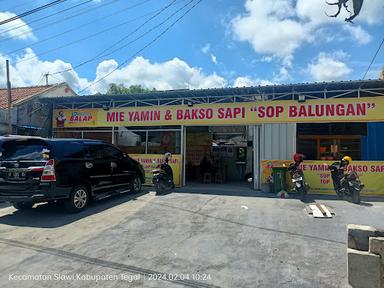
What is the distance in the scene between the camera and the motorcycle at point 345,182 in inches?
401

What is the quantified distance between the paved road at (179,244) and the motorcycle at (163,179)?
71.0 inches

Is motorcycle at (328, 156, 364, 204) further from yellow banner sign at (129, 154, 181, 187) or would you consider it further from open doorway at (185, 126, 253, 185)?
open doorway at (185, 126, 253, 185)

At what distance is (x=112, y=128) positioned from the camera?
1527 centimetres

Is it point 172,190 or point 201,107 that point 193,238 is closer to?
point 172,190

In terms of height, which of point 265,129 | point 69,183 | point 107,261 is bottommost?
point 107,261


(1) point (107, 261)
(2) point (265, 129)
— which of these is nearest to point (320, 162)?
(2) point (265, 129)

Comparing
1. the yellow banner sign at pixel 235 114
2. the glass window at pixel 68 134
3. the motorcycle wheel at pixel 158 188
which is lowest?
the motorcycle wheel at pixel 158 188

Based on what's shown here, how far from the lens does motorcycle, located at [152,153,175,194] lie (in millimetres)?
11922

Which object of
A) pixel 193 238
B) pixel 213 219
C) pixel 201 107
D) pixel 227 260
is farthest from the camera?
pixel 201 107

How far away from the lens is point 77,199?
29.3 ft

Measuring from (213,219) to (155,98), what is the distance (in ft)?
25.1

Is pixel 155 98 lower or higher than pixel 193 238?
higher

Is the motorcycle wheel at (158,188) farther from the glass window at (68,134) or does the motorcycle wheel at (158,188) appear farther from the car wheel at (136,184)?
the glass window at (68,134)

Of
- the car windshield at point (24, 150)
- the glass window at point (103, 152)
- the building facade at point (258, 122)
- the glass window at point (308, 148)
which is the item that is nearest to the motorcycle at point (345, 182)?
the building facade at point (258, 122)
